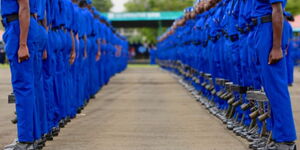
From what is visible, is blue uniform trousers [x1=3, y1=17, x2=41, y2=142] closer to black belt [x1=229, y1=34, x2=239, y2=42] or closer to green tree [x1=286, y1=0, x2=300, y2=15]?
black belt [x1=229, y1=34, x2=239, y2=42]

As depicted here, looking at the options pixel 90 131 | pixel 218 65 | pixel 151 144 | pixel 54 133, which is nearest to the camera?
pixel 151 144

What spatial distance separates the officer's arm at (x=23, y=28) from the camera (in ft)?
24.5

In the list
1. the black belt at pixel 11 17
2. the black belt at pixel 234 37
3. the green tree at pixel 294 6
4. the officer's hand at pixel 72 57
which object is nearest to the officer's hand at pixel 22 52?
the black belt at pixel 11 17

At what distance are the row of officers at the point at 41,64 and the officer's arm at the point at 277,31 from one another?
2574 mm

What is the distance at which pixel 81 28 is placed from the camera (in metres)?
13.9

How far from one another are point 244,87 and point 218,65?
286cm

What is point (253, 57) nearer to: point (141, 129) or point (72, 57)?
point (141, 129)

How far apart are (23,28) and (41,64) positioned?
0.93 metres

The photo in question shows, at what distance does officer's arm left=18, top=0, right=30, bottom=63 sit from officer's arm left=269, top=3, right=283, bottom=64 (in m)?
2.59

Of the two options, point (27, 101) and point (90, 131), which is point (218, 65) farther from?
point (27, 101)

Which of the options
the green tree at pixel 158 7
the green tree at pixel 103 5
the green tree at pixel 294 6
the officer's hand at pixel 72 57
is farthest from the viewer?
the green tree at pixel 103 5

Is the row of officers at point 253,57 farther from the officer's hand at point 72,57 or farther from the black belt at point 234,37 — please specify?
the officer's hand at point 72,57

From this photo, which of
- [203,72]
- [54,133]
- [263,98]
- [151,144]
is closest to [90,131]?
[54,133]

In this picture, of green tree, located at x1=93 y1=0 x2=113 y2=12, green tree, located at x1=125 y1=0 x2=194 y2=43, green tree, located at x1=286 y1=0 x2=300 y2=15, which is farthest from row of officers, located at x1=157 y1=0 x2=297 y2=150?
green tree, located at x1=93 y1=0 x2=113 y2=12
